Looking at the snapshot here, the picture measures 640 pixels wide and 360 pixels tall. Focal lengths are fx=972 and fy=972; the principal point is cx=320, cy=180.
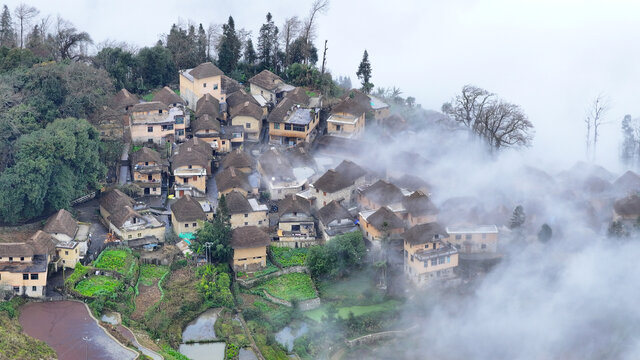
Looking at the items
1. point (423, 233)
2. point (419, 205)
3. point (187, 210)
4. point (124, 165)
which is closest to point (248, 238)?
point (187, 210)

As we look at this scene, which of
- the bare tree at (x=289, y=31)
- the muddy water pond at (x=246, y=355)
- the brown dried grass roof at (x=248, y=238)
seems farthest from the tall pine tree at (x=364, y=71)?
the muddy water pond at (x=246, y=355)

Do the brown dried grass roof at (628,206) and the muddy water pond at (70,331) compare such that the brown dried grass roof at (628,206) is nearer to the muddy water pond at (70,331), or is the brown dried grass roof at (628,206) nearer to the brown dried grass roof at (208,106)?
the brown dried grass roof at (208,106)

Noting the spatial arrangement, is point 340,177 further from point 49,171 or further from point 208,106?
point 49,171

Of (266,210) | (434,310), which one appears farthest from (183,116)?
(434,310)

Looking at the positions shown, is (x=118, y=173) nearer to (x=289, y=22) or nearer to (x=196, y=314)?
(x=196, y=314)

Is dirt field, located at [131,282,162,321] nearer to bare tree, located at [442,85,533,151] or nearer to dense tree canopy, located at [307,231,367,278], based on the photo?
dense tree canopy, located at [307,231,367,278]

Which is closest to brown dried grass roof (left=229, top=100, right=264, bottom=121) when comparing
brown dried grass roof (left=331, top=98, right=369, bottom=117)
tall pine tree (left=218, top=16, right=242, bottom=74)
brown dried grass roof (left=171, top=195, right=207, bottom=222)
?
brown dried grass roof (left=331, top=98, right=369, bottom=117)
